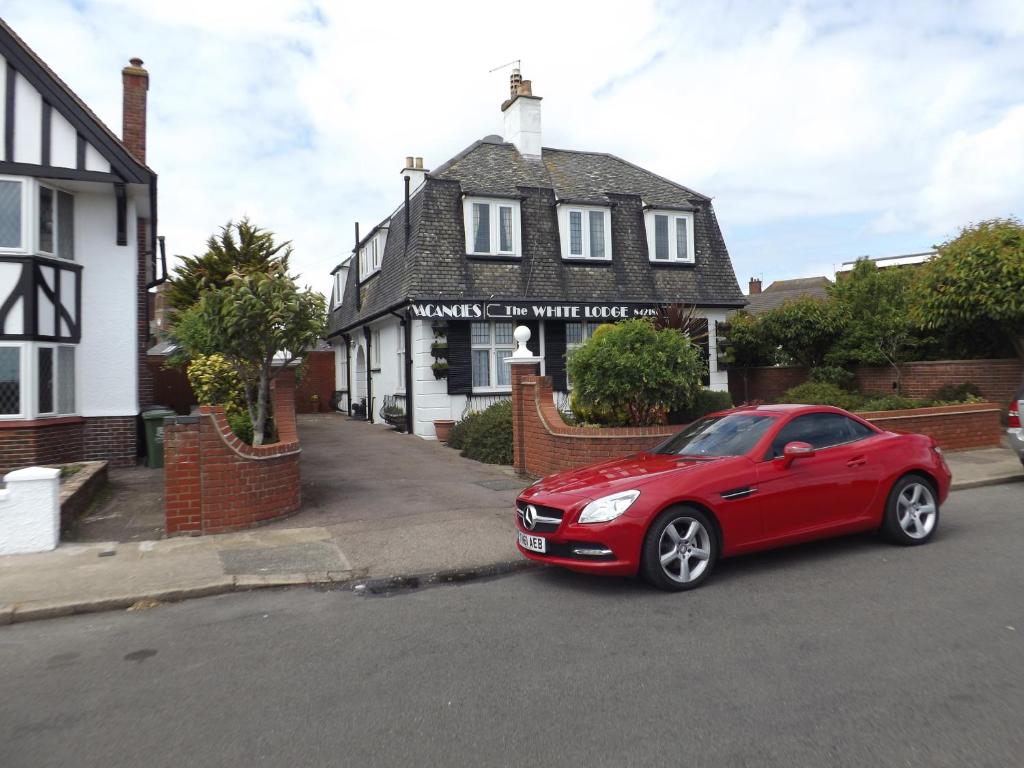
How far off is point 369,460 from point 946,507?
30.5 feet

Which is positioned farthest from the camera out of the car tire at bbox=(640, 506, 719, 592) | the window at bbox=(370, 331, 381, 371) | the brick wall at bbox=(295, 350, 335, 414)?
the brick wall at bbox=(295, 350, 335, 414)

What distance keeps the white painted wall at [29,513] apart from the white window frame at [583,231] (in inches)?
536

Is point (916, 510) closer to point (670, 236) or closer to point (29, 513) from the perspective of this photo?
point (29, 513)

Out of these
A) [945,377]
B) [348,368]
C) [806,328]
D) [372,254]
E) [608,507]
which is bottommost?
[608,507]

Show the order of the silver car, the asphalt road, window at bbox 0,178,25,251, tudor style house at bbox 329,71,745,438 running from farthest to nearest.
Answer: tudor style house at bbox 329,71,745,438, window at bbox 0,178,25,251, the silver car, the asphalt road

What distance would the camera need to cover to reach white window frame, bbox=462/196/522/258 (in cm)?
1819

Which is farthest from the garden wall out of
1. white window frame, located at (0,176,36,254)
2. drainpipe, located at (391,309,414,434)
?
white window frame, located at (0,176,36,254)

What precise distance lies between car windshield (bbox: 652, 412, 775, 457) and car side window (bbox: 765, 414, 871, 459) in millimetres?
172

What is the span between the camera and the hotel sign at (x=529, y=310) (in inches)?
671

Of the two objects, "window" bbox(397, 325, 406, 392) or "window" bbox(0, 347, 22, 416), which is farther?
"window" bbox(397, 325, 406, 392)

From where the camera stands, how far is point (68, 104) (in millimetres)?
11891

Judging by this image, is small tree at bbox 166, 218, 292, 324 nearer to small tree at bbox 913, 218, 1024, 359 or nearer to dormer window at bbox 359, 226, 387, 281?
dormer window at bbox 359, 226, 387, 281

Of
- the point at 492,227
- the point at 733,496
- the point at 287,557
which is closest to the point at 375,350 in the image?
the point at 492,227

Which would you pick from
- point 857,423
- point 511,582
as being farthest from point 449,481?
point 857,423
